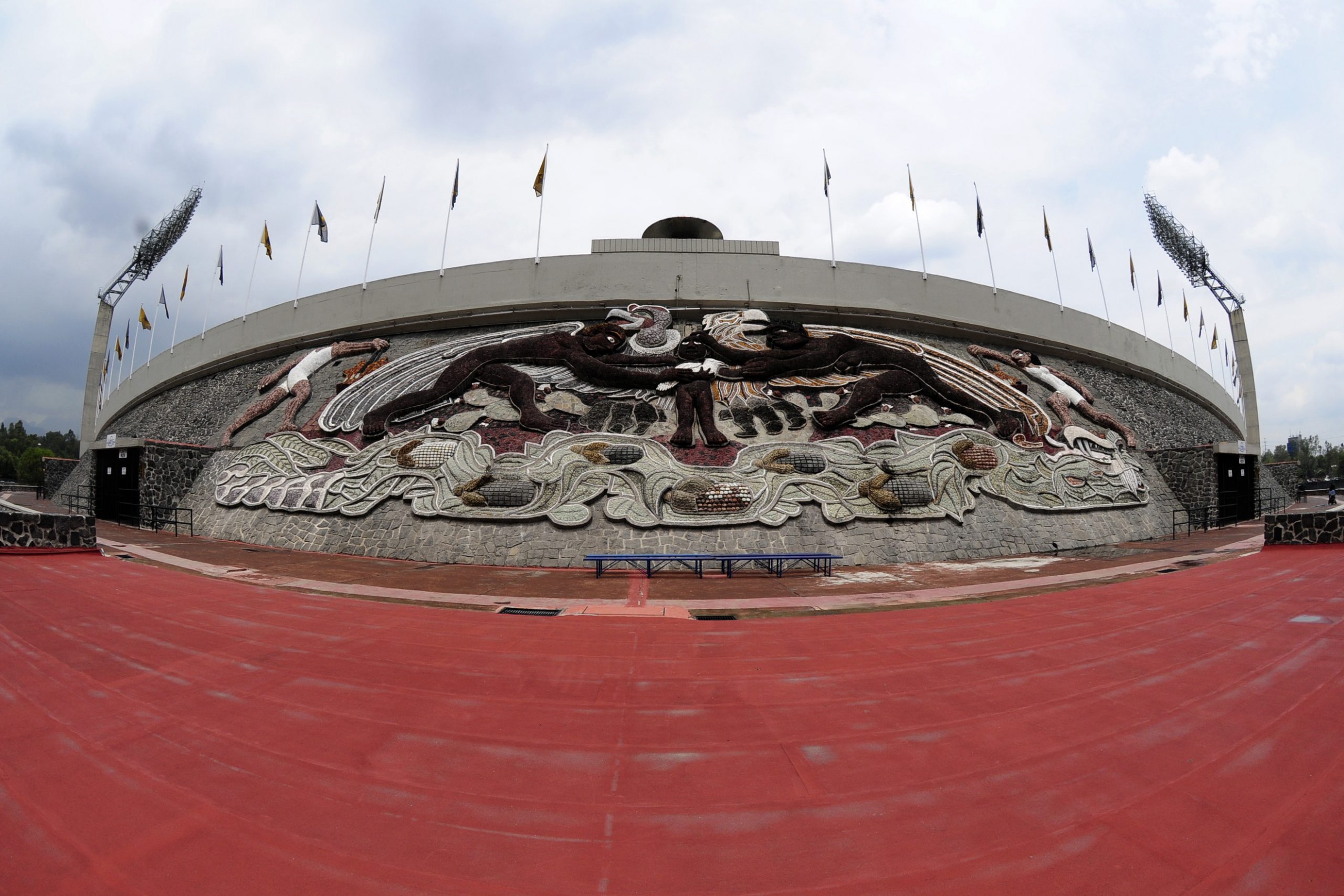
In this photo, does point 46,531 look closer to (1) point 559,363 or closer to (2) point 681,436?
(1) point 559,363

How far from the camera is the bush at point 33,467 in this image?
38375 millimetres

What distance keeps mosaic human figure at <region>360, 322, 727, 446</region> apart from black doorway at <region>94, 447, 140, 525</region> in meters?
8.10

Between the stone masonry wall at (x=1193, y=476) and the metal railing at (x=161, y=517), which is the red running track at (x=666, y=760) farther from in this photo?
the stone masonry wall at (x=1193, y=476)

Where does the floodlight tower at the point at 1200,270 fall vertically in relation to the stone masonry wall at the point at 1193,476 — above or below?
above

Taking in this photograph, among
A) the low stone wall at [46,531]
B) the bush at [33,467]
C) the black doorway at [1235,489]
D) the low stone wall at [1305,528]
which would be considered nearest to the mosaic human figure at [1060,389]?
the black doorway at [1235,489]

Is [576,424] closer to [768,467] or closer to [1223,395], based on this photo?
[768,467]

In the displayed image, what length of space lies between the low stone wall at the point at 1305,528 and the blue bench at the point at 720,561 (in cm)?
852

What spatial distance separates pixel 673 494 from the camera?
36.8 ft

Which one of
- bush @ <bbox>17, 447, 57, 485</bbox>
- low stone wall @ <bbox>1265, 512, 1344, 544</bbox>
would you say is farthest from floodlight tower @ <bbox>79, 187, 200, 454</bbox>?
low stone wall @ <bbox>1265, 512, 1344, 544</bbox>

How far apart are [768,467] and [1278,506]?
26849 millimetres

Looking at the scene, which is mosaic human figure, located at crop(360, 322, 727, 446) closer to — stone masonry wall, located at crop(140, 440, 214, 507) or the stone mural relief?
the stone mural relief

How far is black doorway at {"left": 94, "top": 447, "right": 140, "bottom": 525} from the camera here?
51.0 feet

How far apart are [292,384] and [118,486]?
20.6 feet

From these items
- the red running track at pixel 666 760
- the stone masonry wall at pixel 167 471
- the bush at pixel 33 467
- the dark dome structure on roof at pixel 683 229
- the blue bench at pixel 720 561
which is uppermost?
the dark dome structure on roof at pixel 683 229
